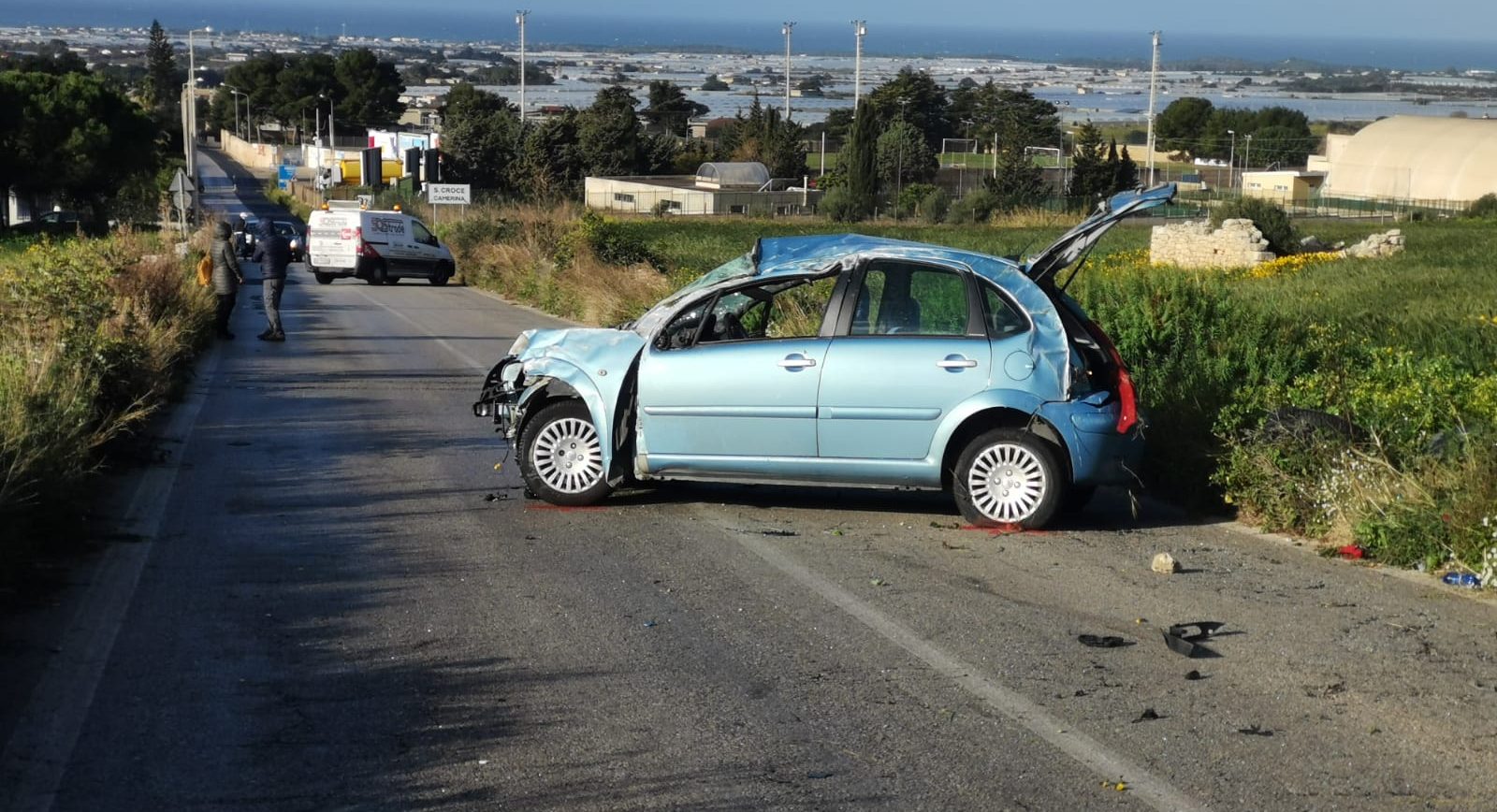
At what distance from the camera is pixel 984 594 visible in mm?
8461

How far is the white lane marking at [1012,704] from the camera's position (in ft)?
18.6

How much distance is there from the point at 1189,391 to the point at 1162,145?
121 meters

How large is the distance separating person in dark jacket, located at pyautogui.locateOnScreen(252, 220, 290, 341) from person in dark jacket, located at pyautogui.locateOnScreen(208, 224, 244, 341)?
393 mm

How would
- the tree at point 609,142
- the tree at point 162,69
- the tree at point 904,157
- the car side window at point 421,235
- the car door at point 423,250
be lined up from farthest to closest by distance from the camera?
the tree at point 162,69 → the tree at point 609,142 → the tree at point 904,157 → the car side window at point 421,235 → the car door at point 423,250

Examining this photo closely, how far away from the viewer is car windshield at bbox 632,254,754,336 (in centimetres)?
1061

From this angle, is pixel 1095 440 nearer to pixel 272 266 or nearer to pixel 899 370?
pixel 899 370

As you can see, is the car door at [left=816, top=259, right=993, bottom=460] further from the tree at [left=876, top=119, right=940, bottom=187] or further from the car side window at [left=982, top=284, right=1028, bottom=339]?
the tree at [left=876, top=119, right=940, bottom=187]

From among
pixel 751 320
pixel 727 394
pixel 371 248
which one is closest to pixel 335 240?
pixel 371 248

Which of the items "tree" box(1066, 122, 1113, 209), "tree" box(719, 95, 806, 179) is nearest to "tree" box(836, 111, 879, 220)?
"tree" box(1066, 122, 1113, 209)

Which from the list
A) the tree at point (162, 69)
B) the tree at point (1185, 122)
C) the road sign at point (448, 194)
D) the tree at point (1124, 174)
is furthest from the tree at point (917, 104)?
the tree at point (162, 69)

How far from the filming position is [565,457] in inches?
420

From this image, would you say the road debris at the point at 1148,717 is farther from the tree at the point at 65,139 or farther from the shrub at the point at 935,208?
the tree at the point at 65,139

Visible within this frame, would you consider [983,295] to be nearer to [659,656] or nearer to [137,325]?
[659,656]

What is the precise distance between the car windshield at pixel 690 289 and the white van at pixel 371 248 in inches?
1236
